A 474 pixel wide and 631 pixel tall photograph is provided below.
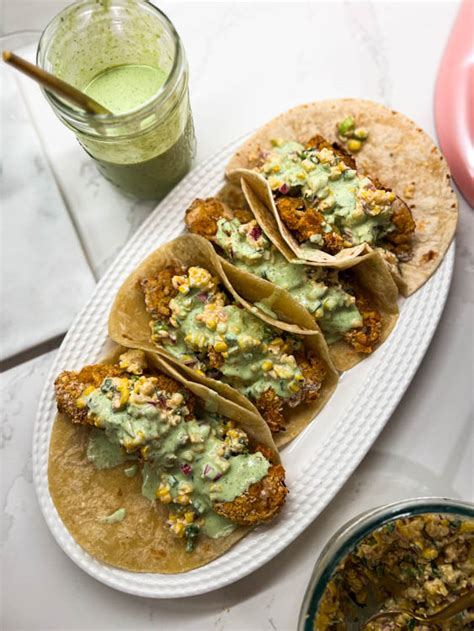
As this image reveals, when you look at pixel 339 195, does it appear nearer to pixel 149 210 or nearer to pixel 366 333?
pixel 366 333

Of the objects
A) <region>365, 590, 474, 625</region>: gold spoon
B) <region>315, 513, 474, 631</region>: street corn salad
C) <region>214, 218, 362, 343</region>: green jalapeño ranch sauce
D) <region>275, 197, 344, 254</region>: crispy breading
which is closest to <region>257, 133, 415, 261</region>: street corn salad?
<region>275, 197, 344, 254</region>: crispy breading

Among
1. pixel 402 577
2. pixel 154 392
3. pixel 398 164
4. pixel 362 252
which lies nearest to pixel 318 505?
pixel 402 577

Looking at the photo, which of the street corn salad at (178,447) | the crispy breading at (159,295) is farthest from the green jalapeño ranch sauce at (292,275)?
the street corn salad at (178,447)

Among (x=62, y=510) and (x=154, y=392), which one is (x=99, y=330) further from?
(x=62, y=510)

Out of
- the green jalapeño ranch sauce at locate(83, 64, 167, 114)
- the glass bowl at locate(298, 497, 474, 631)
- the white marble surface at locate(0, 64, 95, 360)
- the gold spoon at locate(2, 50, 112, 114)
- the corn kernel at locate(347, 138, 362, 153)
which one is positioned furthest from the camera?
the white marble surface at locate(0, 64, 95, 360)

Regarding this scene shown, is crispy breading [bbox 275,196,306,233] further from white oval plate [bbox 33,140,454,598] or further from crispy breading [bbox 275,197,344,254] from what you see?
white oval plate [bbox 33,140,454,598]

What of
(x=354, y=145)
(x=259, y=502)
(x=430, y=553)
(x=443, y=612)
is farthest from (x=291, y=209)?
(x=443, y=612)
